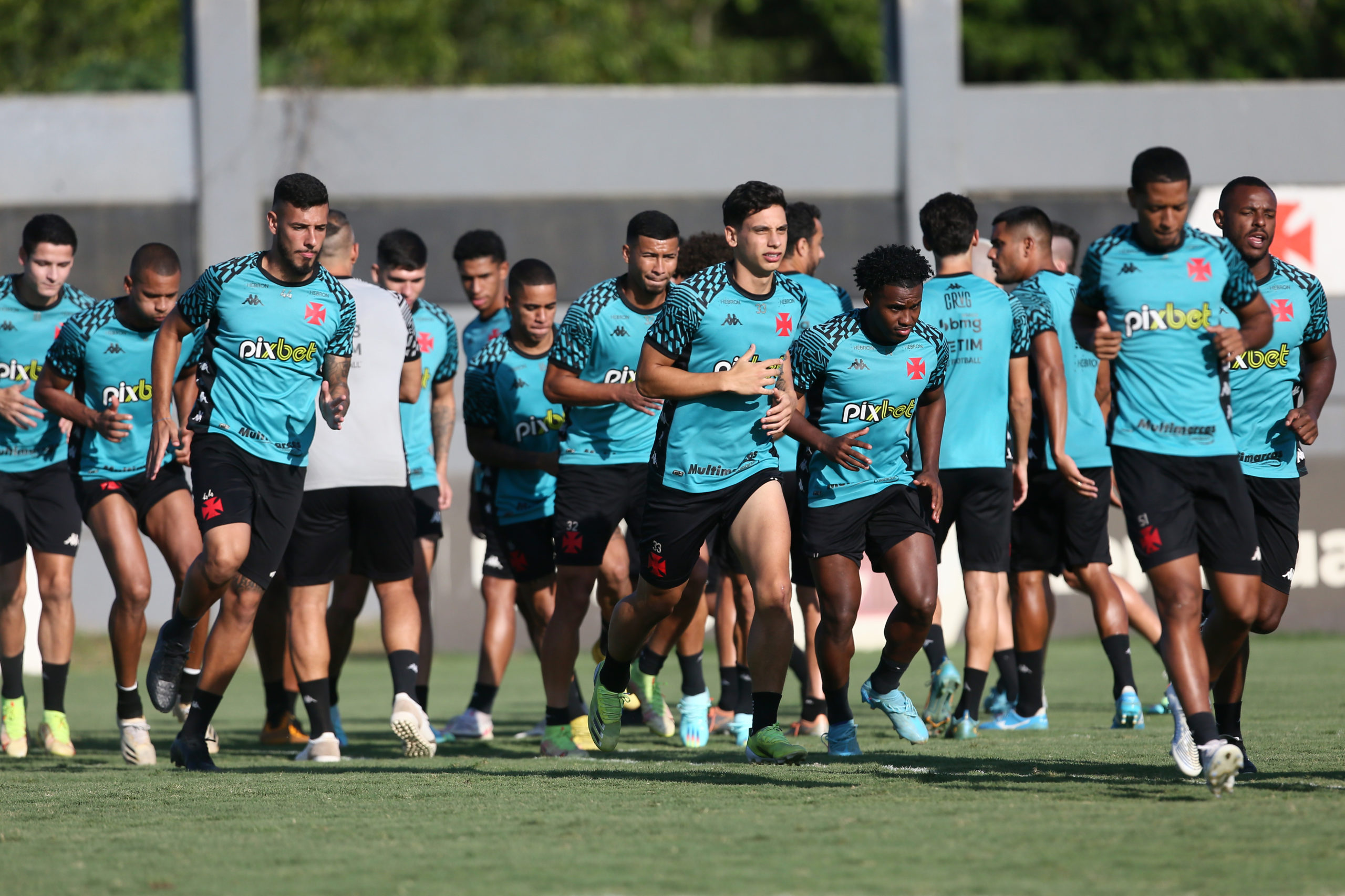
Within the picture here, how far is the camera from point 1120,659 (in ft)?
30.6

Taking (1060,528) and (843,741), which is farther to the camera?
(1060,528)

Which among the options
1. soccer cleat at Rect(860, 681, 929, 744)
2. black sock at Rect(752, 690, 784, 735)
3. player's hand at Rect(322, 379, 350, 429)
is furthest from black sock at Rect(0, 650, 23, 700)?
soccer cleat at Rect(860, 681, 929, 744)

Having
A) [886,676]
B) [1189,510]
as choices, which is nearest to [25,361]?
[886,676]

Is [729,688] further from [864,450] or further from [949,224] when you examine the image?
[949,224]

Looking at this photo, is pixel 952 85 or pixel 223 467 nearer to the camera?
pixel 223 467

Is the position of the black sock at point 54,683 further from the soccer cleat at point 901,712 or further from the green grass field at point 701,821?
the soccer cleat at point 901,712

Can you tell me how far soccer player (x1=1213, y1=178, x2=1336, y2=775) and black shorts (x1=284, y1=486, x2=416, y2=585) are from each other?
399 cm

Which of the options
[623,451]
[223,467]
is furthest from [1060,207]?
[223,467]

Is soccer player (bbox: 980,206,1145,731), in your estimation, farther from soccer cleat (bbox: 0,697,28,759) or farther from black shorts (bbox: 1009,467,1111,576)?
soccer cleat (bbox: 0,697,28,759)

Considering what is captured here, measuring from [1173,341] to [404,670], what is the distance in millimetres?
4109

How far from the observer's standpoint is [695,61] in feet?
97.3

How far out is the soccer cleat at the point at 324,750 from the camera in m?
7.86

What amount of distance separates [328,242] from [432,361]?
119cm

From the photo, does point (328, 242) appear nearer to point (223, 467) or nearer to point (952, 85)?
point (223, 467)
